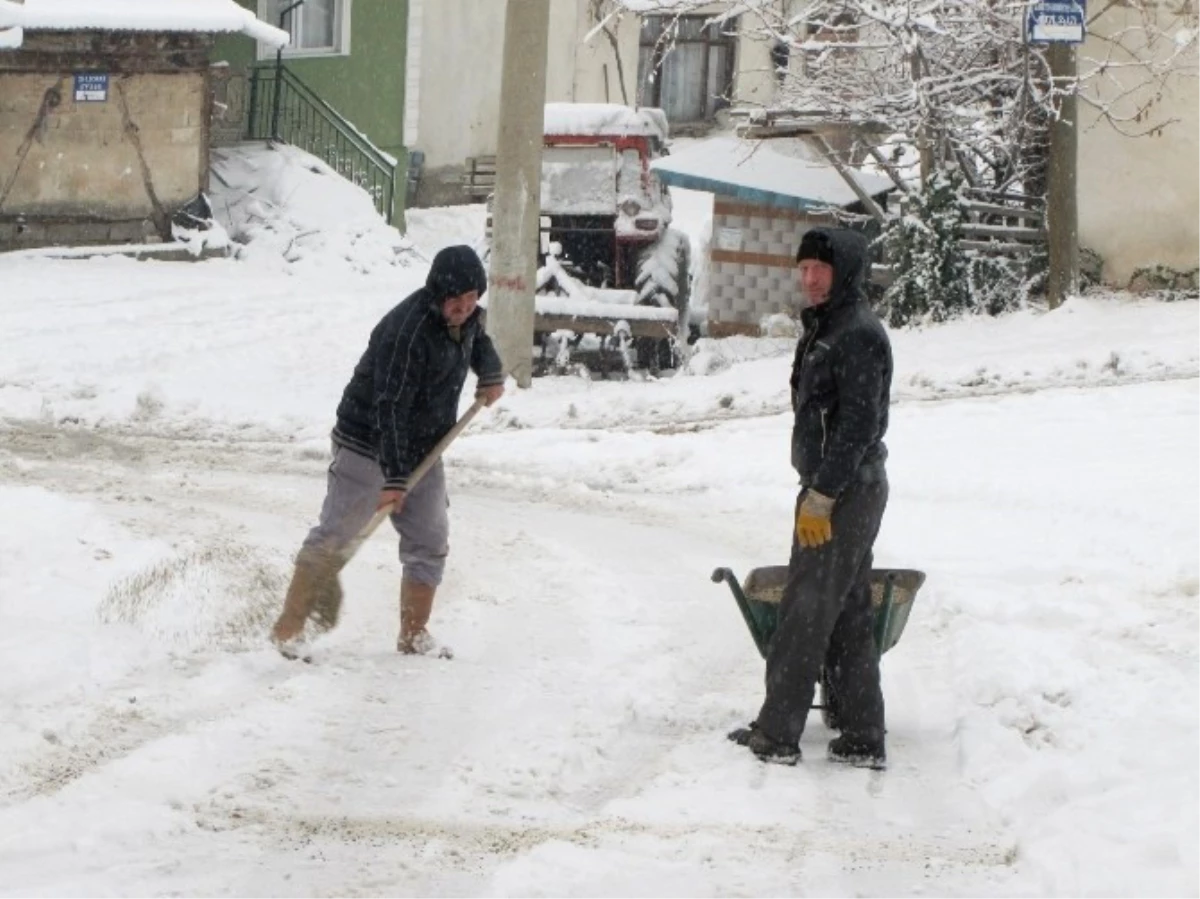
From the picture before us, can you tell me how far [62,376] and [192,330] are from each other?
268cm

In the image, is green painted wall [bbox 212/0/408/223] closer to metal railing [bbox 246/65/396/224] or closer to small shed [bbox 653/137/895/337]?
metal railing [bbox 246/65/396/224]

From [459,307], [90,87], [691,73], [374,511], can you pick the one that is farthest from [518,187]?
[691,73]

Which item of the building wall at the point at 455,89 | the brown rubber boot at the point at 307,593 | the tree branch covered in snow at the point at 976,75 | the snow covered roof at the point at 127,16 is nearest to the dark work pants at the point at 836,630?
the brown rubber boot at the point at 307,593

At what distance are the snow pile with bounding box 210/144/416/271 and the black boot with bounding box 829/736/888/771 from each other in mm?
16080

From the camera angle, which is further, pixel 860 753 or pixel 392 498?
pixel 392 498

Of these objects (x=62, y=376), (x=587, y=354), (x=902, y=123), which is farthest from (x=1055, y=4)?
(x=62, y=376)

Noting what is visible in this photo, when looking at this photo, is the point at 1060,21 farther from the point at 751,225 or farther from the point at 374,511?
the point at 374,511

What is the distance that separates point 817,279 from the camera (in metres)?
6.55

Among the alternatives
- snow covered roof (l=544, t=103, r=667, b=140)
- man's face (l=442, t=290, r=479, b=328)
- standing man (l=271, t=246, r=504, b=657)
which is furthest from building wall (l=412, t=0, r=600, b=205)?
man's face (l=442, t=290, r=479, b=328)

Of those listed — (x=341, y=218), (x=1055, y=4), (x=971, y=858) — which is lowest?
(x=971, y=858)

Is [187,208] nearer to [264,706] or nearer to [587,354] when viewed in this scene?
[587,354]

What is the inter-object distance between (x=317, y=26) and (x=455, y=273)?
66.2 ft

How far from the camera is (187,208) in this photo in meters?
22.1

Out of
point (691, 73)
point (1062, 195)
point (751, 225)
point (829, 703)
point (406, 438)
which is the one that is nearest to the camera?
point (829, 703)
